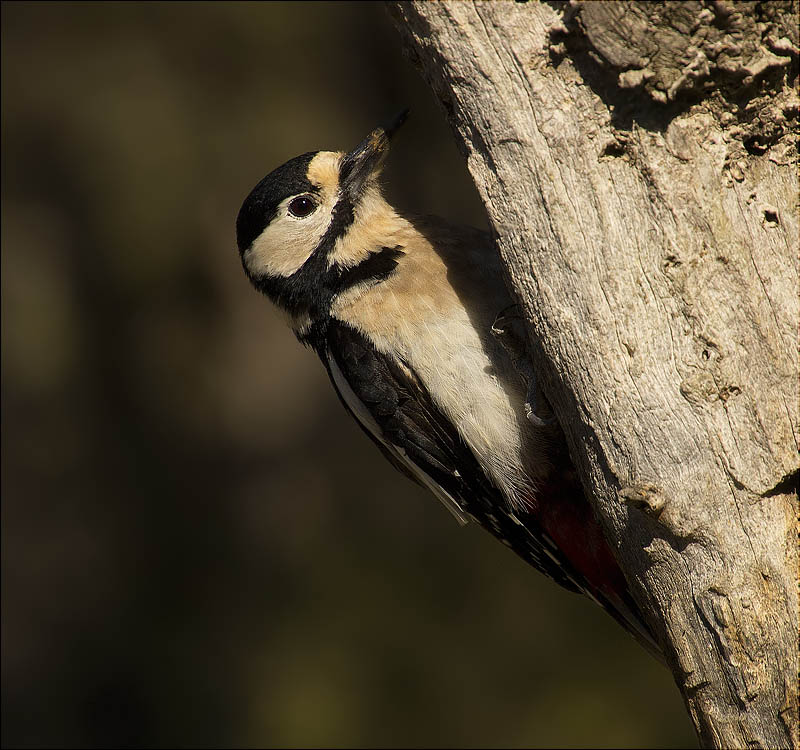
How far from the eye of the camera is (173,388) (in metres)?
6.71

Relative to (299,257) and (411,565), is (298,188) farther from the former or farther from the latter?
(411,565)

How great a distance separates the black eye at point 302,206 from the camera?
2939mm

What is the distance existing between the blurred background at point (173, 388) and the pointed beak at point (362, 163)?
128 inches

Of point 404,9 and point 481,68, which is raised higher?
point 404,9

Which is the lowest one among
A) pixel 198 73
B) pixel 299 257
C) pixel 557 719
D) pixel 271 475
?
pixel 557 719

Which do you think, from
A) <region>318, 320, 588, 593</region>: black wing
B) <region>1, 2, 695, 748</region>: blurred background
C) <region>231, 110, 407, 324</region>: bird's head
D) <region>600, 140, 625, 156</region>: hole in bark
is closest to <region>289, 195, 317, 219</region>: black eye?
<region>231, 110, 407, 324</region>: bird's head

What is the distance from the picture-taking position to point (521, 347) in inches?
96.5

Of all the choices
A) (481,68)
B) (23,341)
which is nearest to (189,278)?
(23,341)

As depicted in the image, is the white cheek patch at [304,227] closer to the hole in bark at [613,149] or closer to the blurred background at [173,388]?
the hole in bark at [613,149]

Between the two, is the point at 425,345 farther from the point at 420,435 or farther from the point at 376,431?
the point at 376,431

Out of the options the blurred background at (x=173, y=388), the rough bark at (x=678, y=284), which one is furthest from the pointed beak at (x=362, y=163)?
the blurred background at (x=173, y=388)

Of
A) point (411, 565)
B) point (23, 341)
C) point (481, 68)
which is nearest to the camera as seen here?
point (481, 68)

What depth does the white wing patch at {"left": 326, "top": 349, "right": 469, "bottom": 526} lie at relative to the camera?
285 cm

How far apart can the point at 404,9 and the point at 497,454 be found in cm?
130
